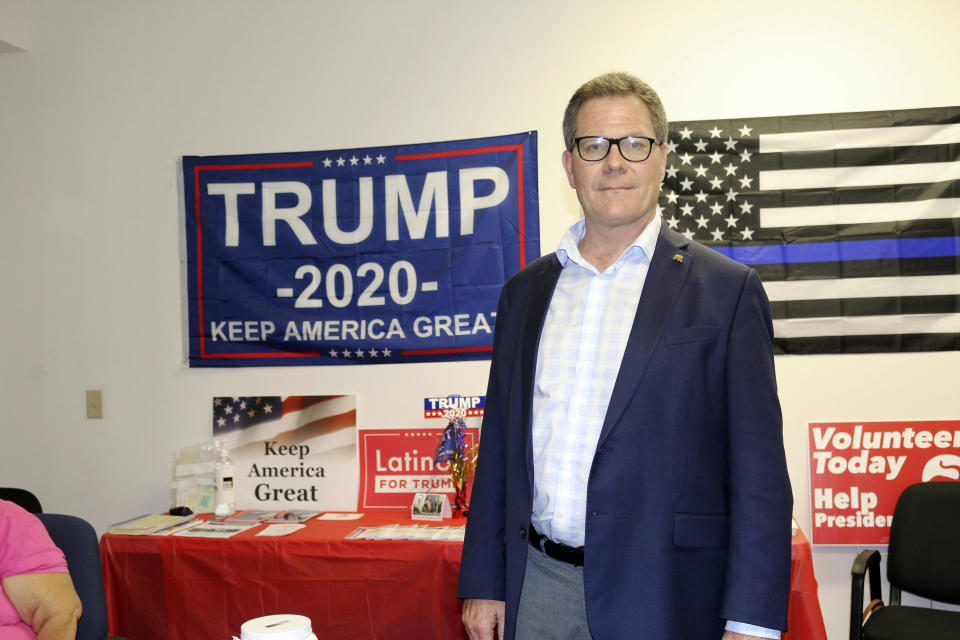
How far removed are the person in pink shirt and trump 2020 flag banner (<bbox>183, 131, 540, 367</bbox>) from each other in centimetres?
152

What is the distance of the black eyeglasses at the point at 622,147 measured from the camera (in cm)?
154

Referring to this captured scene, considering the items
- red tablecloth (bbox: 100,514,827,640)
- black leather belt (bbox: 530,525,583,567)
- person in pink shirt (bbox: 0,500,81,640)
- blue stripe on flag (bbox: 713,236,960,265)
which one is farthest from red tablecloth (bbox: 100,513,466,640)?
blue stripe on flag (bbox: 713,236,960,265)

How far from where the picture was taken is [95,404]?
358cm

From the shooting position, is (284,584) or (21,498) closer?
(284,584)

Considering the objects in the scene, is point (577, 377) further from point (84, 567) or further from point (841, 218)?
point (841, 218)

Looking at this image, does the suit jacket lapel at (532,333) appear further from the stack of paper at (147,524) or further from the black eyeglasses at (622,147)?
the stack of paper at (147,524)

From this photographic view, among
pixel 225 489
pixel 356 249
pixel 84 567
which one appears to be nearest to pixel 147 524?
pixel 225 489

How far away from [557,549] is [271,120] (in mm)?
2699

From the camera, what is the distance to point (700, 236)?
3.13 m

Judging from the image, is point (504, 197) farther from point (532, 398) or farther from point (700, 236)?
point (532, 398)

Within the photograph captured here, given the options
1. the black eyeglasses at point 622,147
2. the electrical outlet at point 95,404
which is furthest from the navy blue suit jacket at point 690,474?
the electrical outlet at point 95,404

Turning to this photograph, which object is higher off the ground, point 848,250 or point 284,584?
point 848,250

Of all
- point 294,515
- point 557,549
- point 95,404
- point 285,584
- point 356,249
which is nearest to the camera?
point 557,549

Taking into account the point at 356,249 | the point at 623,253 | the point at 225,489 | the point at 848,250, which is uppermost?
the point at 356,249
